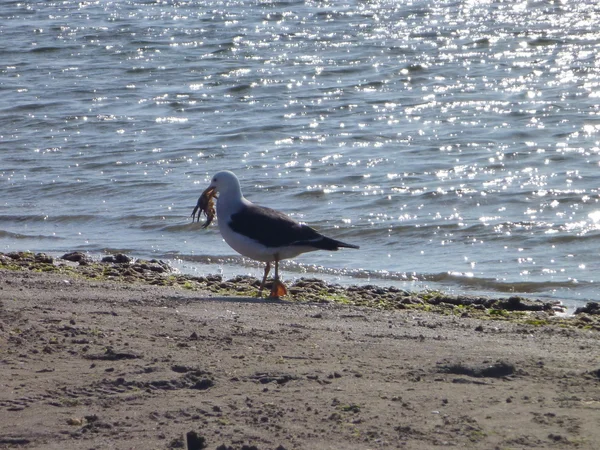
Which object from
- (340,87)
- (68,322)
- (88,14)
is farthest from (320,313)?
(88,14)

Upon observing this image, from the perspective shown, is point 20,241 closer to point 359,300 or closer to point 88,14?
point 359,300

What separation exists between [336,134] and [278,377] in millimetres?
11594

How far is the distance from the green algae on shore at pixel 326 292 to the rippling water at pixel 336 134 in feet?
2.31

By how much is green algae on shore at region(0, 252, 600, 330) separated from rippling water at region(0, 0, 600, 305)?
2.31ft

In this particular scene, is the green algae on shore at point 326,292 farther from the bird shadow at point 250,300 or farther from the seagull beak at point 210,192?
the seagull beak at point 210,192

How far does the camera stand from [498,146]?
15.3m

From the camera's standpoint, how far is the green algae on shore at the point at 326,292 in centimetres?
823

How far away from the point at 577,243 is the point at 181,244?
436 centimetres

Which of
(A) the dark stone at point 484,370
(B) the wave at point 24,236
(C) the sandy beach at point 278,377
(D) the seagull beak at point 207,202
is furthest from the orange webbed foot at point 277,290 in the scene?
(B) the wave at point 24,236

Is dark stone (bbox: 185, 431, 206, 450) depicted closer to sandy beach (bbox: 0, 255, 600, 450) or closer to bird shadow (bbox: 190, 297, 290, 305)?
sandy beach (bbox: 0, 255, 600, 450)

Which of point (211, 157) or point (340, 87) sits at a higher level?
point (340, 87)

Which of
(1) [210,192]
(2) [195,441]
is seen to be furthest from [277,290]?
(2) [195,441]

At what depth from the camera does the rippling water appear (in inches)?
439

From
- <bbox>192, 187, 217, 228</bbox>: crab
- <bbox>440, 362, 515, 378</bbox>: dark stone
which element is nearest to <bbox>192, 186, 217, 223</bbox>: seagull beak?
<bbox>192, 187, 217, 228</bbox>: crab
